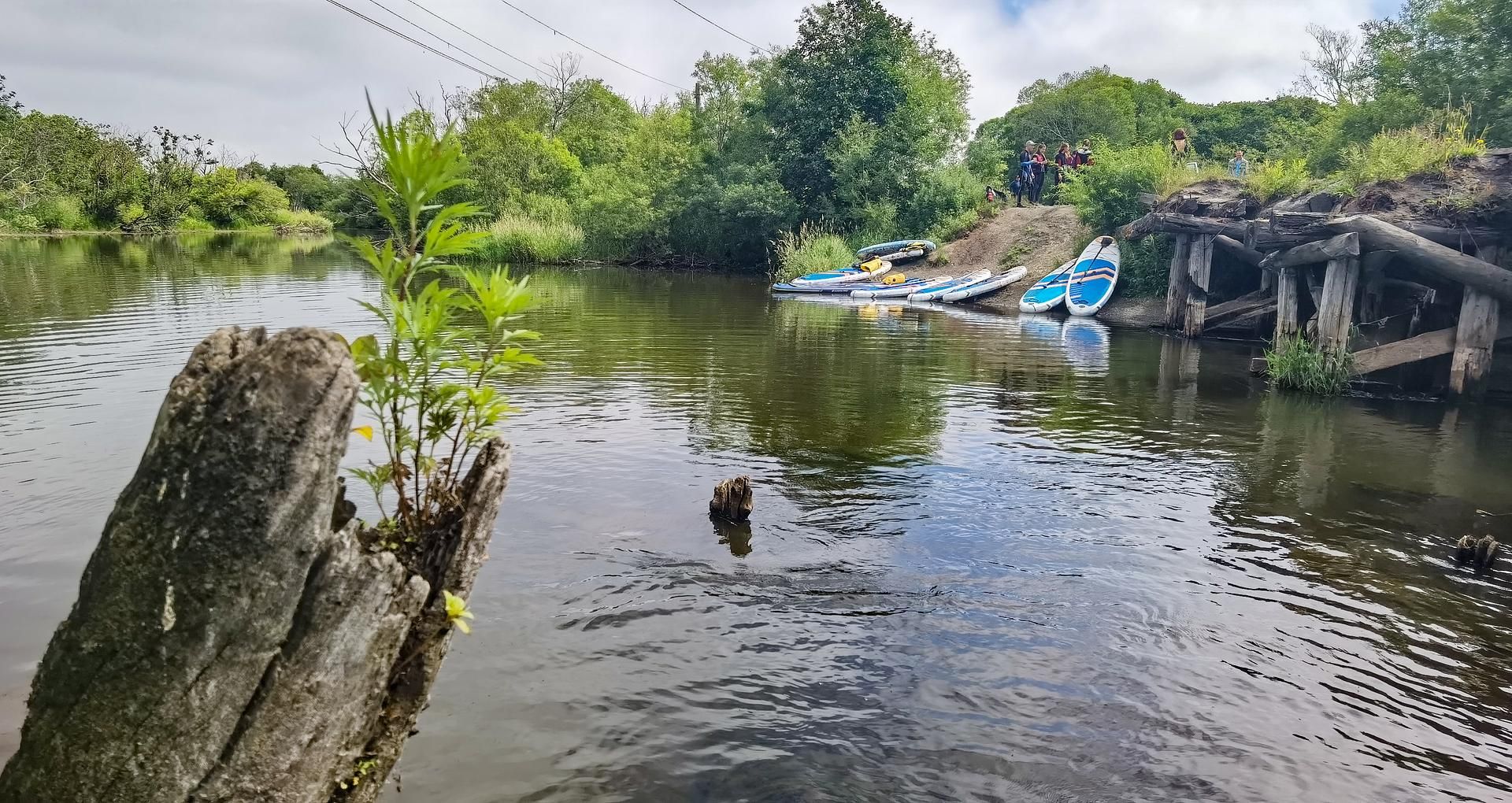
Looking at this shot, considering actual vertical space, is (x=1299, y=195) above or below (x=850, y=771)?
above

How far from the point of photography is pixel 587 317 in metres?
21.5

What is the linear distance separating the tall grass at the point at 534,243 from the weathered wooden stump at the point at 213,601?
140ft

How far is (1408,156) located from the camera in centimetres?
1438

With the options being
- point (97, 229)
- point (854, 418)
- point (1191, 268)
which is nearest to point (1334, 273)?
point (1191, 268)

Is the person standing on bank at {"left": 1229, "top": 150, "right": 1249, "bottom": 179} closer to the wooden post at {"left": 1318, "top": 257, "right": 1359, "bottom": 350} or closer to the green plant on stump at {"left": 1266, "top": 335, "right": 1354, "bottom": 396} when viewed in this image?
the wooden post at {"left": 1318, "top": 257, "right": 1359, "bottom": 350}

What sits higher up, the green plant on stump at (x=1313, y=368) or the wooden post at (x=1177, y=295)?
the wooden post at (x=1177, y=295)

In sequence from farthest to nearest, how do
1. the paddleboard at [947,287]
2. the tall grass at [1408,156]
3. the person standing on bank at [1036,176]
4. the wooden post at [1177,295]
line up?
the person standing on bank at [1036,176] < the paddleboard at [947,287] < the wooden post at [1177,295] < the tall grass at [1408,156]

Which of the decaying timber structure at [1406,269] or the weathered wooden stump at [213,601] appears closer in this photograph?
the weathered wooden stump at [213,601]

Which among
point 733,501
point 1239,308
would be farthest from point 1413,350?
point 733,501

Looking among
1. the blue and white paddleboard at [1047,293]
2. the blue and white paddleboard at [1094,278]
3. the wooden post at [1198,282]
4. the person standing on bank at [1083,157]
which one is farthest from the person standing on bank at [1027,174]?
the wooden post at [1198,282]

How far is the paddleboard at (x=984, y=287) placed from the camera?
27.9 metres

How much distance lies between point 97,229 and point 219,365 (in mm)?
70052

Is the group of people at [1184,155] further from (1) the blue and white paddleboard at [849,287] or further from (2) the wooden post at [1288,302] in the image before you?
(1) the blue and white paddleboard at [849,287]

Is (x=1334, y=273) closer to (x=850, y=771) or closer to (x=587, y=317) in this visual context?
(x=850, y=771)
